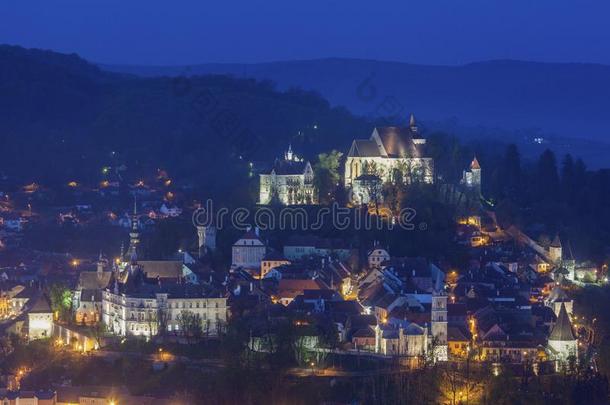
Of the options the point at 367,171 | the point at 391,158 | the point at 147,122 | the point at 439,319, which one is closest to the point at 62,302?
the point at 439,319

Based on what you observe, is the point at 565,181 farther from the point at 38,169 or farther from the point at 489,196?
→ the point at 38,169

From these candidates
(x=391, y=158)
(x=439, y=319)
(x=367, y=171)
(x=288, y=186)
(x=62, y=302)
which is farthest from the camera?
(x=391, y=158)

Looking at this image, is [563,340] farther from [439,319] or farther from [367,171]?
[367,171]

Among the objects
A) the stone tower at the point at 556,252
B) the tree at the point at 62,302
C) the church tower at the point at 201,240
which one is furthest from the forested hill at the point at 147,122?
the tree at the point at 62,302

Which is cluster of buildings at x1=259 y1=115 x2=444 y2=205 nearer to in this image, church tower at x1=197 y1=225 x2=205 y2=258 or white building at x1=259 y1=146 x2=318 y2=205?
white building at x1=259 y1=146 x2=318 y2=205

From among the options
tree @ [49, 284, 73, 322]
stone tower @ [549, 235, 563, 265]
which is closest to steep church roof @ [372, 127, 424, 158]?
stone tower @ [549, 235, 563, 265]

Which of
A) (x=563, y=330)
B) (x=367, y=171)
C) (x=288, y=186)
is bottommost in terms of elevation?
(x=563, y=330)
